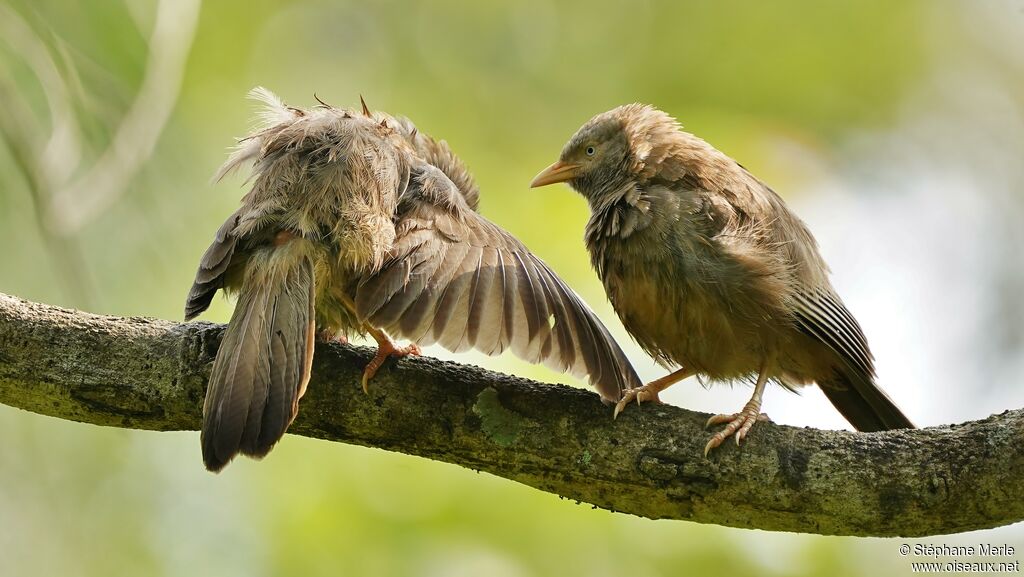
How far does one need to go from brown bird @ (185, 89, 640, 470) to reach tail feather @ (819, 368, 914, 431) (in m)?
1.14

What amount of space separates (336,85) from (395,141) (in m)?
3.58

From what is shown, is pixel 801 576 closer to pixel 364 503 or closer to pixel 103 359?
pixel 364 503

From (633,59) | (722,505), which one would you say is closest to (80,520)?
(722,505)

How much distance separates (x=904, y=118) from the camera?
8.34 metres

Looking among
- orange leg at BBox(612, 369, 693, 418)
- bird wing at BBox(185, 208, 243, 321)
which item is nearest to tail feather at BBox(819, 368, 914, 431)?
Answer: orange leg at BBox(612, 369, 693, 418)

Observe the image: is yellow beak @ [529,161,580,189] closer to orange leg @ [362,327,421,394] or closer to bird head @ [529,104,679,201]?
bird head @ [529,104,679,201]

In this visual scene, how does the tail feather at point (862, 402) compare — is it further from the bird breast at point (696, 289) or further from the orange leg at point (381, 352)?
the orange leg at point (381, 352)

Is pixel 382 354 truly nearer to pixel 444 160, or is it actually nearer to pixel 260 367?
pixel 260 367

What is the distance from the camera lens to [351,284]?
3.41m

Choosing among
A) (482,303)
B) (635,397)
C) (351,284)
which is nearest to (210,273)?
(351,284)

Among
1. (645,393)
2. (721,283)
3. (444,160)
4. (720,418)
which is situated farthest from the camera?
(444,160)

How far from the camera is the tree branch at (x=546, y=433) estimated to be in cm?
290

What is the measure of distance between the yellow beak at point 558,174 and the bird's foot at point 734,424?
180 cm

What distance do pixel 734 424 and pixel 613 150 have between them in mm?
1730
